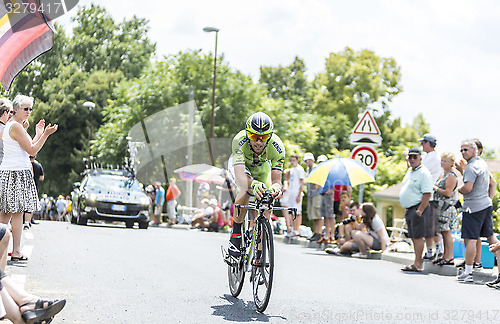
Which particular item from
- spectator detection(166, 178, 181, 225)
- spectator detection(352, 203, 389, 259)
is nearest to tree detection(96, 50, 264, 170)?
spectator detection(166, 178, 181, 225)

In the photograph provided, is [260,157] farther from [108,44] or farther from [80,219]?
[108,44]

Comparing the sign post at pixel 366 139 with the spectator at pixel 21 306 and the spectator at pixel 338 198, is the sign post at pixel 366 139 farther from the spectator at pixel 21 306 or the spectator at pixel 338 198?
the spectator at pixel 21 306

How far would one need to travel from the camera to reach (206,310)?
291 inches

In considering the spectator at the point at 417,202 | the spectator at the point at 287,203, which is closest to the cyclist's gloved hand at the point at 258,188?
the spectator at the point at 417,202

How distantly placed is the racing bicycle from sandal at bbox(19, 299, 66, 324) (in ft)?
7.72

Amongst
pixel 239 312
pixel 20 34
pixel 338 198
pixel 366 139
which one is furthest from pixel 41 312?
pixel 366 139

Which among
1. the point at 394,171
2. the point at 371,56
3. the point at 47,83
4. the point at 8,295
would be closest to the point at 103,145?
the point at 47,83

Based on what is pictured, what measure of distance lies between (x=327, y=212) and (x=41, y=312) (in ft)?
41.0

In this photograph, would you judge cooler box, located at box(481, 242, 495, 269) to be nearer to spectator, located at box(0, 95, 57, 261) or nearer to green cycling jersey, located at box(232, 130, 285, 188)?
green cycling jersey, located at box(232, 130, 285, 188)

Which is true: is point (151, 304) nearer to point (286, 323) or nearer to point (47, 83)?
point (286, 323)

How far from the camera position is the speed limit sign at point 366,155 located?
17469 millimetres

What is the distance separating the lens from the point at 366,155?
→ 17.5 metres

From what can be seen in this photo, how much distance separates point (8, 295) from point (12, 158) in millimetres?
A: 4196

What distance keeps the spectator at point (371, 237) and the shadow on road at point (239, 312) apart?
23.8 ft
